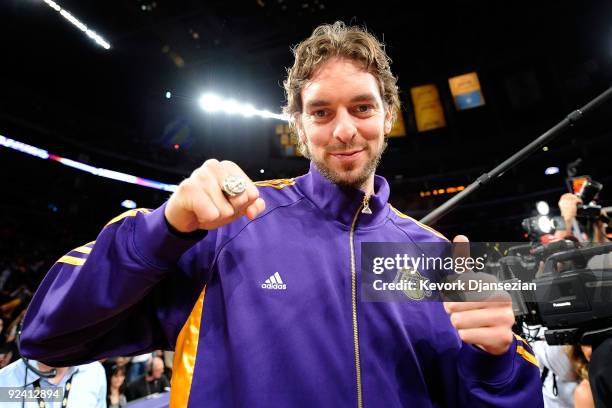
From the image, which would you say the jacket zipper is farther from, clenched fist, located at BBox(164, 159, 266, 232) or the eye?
clenched fist, located at BBox(164, 159, 266, 232)

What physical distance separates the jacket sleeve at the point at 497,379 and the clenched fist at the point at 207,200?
0.71m

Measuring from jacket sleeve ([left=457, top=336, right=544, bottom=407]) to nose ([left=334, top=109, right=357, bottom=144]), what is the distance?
753 mm

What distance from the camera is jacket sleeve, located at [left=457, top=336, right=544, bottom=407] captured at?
34.3 inches

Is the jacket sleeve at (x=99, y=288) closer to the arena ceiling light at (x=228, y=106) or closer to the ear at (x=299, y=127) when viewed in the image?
the ear at (x=299, y=127)

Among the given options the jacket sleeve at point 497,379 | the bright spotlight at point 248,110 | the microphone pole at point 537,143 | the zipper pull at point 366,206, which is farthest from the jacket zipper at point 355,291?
the bright spotlight at point 248,110

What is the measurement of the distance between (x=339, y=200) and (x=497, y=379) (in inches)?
27.8

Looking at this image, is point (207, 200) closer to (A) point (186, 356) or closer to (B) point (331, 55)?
(A) point (186, 356)

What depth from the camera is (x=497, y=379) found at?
0.88 metres

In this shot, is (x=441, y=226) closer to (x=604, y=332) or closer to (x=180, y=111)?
(x=180, y=111)

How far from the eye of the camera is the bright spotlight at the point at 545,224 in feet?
8.69

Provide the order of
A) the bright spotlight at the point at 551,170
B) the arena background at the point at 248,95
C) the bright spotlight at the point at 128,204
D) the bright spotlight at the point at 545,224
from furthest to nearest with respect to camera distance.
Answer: the bright spotlight at the point at 551,170
the bright spotlight at the point at 128,204
the arena background at the point at 248,95
the bright spotlight at the point at 545,224

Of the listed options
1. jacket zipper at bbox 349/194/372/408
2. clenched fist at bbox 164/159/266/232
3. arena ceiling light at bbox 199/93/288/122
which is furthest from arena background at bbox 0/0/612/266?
clenched fist at bbox 164/159/266/232

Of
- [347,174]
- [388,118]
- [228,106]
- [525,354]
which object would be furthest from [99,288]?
[228,106]

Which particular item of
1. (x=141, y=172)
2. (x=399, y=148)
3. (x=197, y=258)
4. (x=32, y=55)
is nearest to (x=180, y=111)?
(x=141, y=172)
